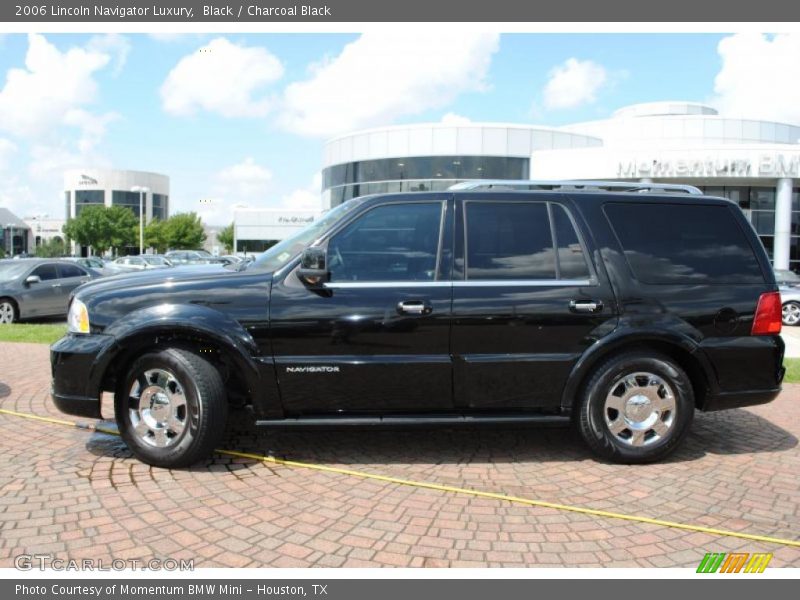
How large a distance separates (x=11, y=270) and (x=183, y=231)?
259ft

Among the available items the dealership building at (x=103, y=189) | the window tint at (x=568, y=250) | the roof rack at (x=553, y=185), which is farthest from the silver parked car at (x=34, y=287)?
the dealership building at (x=103, y=189)

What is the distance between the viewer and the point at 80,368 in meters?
4.26

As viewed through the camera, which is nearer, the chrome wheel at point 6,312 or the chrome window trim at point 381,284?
the chrome window trim at point 381,284

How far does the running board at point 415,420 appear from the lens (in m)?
4.21

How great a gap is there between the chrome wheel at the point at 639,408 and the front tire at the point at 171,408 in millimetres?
2773

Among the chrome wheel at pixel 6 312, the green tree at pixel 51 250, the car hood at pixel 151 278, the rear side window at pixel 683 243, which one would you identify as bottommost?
the chrome wheel at pixel 6 312

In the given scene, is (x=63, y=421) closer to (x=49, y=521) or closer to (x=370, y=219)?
(x=49, y=521)

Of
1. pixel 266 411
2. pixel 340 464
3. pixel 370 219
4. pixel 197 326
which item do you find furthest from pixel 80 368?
pixel 370 219

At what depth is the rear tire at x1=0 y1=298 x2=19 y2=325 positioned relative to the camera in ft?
42.7

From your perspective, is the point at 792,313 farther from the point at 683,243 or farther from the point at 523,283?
the point at 523,283

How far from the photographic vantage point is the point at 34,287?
44.0ft

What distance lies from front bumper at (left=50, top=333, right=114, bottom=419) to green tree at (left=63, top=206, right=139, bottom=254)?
83.3m

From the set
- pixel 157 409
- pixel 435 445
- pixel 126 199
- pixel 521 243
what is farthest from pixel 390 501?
pixel 126 199

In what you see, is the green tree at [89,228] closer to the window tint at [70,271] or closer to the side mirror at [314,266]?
the window tint at [70,271]
